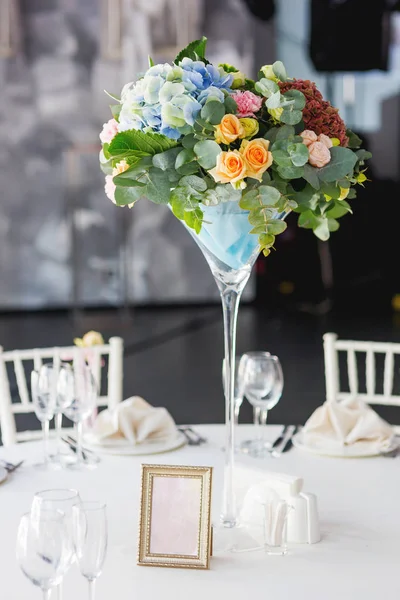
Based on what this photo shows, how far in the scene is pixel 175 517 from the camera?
56.8 inches

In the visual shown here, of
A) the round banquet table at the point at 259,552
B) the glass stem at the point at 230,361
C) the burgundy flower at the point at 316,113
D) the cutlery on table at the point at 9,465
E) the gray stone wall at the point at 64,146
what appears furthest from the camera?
the gray stone wall at the point at 64,146

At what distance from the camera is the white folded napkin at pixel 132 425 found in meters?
2.14

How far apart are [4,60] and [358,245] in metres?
4.54

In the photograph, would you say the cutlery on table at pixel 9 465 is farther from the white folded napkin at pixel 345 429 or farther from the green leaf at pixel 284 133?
the green leaf at pixel 284 133

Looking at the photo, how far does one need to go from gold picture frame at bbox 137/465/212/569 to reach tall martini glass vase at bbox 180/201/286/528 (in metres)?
0.21

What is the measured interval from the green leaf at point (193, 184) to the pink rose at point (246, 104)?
0.13m

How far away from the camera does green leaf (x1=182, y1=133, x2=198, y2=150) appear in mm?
1515

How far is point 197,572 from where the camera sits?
1.42 m

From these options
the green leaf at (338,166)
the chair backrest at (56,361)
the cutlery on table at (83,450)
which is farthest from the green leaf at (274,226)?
the chair backrest at (56,361)

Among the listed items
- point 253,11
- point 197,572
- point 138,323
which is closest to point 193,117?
point 197,572

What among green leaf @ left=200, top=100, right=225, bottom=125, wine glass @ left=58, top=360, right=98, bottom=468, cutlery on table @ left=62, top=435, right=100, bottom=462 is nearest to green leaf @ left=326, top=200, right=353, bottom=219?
green leaf @ left=200, top=100, right=225, bottom=125

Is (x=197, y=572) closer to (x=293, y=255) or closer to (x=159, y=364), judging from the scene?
(x=159, y=364)

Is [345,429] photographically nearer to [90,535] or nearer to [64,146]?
[90,535]

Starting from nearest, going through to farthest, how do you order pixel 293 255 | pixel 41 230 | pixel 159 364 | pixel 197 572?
1. pixel 197 572
2. pixel 159 364
3. pixel 41 230
4. pixel 293 255
